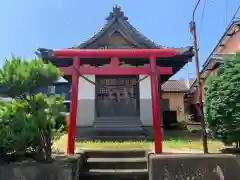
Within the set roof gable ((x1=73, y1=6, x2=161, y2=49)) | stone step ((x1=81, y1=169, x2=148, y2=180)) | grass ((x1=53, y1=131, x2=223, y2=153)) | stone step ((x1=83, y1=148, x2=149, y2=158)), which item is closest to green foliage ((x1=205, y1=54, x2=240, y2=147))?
grass ((x1=53, y1=131, x2=223, y2=153))

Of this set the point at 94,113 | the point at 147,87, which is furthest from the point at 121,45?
the point at 94,113

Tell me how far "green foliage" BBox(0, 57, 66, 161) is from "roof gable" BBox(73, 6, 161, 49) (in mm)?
5712

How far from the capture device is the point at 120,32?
11000 millimetres

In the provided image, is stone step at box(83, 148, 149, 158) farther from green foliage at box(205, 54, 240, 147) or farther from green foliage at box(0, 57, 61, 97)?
green foliage at box(0, 57, 61, 97)

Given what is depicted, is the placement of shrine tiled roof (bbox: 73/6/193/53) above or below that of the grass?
above

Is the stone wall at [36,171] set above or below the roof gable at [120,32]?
below

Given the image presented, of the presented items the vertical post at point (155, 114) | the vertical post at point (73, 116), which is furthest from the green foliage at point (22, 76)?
the vertical post at point (155, 114)

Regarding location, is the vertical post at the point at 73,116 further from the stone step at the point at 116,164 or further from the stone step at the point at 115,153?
the stone step at the point at 115,153

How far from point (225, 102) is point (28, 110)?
439 cm

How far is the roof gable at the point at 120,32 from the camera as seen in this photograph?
10750mm

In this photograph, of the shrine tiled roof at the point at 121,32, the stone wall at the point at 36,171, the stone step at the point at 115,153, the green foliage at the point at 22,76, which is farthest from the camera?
the shrine tiled roof at the point at 121,32

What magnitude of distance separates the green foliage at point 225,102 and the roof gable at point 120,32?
16.6ft

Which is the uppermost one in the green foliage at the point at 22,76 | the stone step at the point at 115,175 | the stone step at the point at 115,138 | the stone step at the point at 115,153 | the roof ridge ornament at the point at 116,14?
the roof ridge ornament at the point at 116,14

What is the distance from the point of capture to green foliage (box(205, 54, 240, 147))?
5332mm
